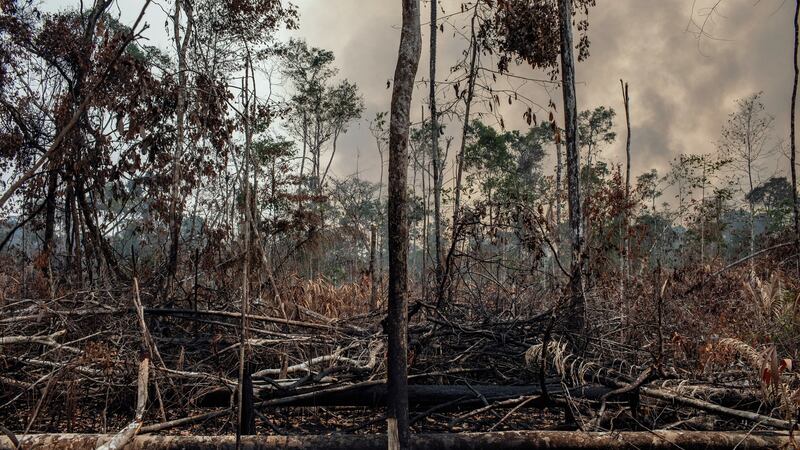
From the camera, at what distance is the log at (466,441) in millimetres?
3051

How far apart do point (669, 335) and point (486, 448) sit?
15.6 ft

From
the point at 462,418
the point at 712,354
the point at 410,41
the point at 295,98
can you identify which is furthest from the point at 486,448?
the point at 295,98

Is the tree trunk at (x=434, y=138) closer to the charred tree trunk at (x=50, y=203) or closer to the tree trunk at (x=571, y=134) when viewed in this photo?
the tree trunk at (x=571, y=134)

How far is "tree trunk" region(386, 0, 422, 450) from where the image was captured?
3.03m

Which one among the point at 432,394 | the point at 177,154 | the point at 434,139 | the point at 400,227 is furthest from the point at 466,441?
the point at 177,154

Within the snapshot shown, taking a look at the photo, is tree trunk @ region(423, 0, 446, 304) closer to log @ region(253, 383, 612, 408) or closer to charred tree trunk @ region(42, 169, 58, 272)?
log @ region(253, 383, 612, 408)

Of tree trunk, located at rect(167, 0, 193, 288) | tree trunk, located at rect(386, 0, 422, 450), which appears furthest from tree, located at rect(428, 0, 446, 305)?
tree trunk, located at rect(386, 0, 422, 450)

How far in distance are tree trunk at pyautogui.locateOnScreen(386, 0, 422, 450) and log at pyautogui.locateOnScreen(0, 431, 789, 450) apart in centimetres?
29

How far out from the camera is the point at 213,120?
8.51 meters

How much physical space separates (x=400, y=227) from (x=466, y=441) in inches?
53.2

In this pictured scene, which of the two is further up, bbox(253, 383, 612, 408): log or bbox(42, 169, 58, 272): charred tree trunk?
bbox(42, 169, 58, 272): charred tree trunk

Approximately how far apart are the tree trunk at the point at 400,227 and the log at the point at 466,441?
0.29m

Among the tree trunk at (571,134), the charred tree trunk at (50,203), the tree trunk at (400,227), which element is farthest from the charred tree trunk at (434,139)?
the charred tree trunk at (50,203)

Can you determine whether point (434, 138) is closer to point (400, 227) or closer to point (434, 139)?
point (434, 139)
